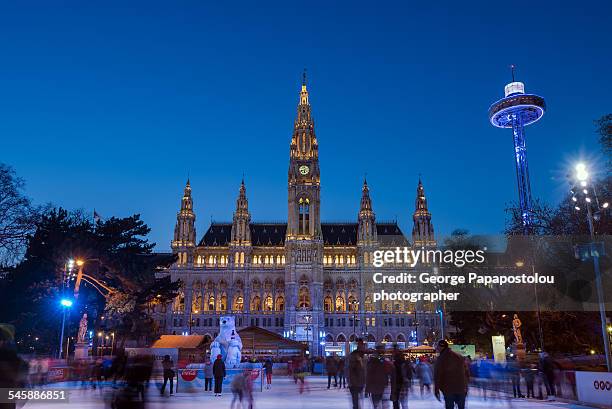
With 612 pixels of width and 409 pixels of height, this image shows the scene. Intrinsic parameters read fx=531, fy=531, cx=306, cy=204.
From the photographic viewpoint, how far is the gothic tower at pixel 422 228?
115 m

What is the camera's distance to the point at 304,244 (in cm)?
10894

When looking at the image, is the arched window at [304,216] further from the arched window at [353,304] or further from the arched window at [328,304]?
the arched window at [353,304]

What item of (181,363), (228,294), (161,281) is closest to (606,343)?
(181,363)

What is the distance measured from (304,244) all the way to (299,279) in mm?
7189

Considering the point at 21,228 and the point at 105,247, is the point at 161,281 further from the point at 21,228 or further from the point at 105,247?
the point at 21,228

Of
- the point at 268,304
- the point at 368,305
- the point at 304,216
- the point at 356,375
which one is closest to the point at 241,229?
the point at 304,216

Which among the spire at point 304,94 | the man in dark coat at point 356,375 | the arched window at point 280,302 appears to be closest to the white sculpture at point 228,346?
the man in dark coat at point 356,375

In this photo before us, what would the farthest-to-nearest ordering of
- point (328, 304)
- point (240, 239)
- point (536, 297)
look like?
1. point (240, 239)
2. point (328, 304)
3. point (536, 297)

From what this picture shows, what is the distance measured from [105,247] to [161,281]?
10283 mm

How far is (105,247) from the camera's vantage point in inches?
1863

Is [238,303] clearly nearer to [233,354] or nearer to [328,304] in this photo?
[328,304]

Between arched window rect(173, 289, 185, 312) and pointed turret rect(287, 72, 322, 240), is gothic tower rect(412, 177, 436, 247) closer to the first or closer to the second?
pointed turret rect(287, 72, 322, 240)

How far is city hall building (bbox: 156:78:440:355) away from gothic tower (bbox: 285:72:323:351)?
202mm

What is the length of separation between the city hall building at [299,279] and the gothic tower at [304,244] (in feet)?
0.66
